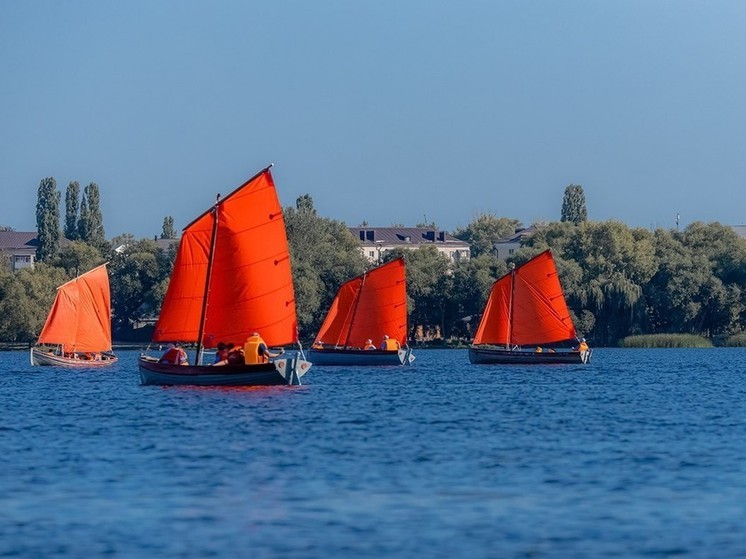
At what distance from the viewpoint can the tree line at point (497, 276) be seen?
5010 inches

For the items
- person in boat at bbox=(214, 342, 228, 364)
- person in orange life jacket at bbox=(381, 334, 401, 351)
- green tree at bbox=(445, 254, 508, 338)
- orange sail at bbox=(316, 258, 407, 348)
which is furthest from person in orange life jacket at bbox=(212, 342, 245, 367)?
green tree at bbox=(445, 254, 508, 338)

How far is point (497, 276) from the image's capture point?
135 meters

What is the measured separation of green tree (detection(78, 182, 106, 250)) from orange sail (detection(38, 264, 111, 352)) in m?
87.7

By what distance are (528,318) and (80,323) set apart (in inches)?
941

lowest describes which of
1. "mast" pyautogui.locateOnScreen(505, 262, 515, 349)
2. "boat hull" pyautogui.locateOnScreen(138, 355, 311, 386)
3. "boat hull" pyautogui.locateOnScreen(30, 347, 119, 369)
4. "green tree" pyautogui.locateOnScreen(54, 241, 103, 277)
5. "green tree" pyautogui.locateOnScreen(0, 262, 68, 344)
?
"boat hull" pyautogui.locateOnScreen(138, 355, 311, 386)

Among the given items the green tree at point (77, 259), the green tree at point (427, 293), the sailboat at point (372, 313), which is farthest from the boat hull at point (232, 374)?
the green tree at point (77, 259)

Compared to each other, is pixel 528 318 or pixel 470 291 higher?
pixel 470 291

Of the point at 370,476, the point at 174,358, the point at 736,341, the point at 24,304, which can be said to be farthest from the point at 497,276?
the point at 370,476

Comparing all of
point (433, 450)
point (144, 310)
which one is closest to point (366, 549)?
point (433, 450)

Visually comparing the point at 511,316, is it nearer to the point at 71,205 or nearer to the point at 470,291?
the point at 470,291

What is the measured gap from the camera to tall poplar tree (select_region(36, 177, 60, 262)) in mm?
166250

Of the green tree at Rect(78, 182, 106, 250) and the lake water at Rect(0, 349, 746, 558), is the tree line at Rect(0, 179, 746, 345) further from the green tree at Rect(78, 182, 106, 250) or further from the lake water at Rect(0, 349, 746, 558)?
the lake water at Rect(0, 349, 746, 558)

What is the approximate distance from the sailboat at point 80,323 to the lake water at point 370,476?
107ft

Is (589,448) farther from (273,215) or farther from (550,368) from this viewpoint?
(550,368)
